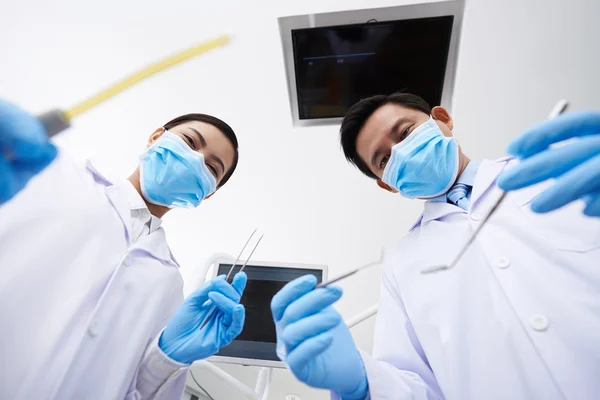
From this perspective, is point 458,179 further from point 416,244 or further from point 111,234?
point 111,234

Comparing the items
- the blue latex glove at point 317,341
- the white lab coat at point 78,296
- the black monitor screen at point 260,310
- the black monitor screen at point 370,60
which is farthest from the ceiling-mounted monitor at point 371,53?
the blue latex glove at point 317,341

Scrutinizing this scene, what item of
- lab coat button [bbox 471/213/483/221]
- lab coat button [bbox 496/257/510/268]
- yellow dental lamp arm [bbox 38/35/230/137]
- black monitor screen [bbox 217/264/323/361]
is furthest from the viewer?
black monitor screen [bbox 217/264/323/361]

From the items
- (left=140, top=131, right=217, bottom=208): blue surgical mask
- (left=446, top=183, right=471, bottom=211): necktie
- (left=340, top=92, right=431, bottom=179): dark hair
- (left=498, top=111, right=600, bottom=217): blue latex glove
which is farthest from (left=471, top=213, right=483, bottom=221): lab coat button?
(left=140, top=131, right=217, bottom=208): blue surgical mask

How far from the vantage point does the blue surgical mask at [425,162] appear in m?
0.83

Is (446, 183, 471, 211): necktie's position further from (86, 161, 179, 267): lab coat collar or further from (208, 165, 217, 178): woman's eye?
(86, 161, 179, 267): lab coat collar

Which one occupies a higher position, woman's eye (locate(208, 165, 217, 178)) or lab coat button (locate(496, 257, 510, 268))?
woman's eye (locate(208, 165, 217, 178))

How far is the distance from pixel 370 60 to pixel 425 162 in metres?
0.71

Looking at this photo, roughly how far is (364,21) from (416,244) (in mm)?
944

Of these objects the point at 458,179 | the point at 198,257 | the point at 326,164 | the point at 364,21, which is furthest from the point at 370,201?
the point at 198,257

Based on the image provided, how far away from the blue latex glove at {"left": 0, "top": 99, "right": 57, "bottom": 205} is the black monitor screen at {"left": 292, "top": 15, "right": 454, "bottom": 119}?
109cm

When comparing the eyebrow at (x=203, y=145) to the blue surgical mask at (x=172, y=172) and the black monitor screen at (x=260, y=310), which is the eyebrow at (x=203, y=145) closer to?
the blue surgical mask at (x=172, y=172)

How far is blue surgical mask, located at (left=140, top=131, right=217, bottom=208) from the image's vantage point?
886 millimetres

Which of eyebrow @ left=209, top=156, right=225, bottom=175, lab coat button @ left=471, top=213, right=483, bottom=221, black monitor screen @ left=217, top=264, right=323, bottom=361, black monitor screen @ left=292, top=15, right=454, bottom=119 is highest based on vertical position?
black monitor screen @ left=292, top=15, right=454, bottom=119

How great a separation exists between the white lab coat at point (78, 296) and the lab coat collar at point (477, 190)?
754mm
